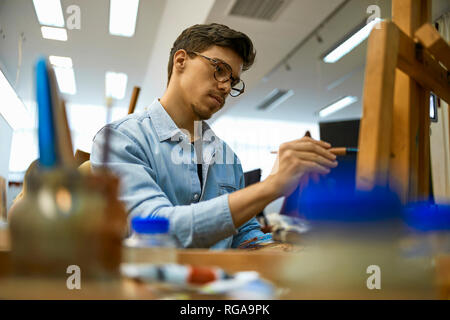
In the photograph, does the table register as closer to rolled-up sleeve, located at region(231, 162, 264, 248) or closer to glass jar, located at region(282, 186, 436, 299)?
glass jar, located at region(282, 186, 436, 299)

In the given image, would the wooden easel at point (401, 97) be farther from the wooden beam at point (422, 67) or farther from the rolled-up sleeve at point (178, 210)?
the rolled-up sleeve at point (178, 210)

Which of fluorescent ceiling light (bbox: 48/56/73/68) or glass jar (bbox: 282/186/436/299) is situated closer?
glass jar (bbox: 282/186/436/299)

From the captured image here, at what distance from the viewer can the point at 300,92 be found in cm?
656

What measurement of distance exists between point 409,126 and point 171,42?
3902 millimetres

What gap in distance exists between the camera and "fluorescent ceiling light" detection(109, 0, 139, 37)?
3.97m

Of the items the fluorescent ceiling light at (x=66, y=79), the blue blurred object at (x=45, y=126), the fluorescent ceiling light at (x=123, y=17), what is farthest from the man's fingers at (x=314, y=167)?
the fluorescent ceiling light at (x=66, y=79)

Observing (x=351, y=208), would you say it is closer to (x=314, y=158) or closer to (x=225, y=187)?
(x=314, y=158)

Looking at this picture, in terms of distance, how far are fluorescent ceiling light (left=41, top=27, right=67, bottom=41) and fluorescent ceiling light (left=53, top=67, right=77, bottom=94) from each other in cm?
71

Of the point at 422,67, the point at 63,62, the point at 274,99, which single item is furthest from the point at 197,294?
the point at 274,99

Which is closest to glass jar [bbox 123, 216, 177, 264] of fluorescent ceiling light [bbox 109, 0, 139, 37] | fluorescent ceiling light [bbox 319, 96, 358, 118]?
fluorescent ceiling light [bbox 109, 0, 139, 37]

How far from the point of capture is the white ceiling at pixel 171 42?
3793 mm

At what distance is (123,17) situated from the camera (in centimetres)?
428

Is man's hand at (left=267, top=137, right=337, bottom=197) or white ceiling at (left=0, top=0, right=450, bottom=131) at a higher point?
white ceiling at (left=0, top=0, right=450, bottom=131)
